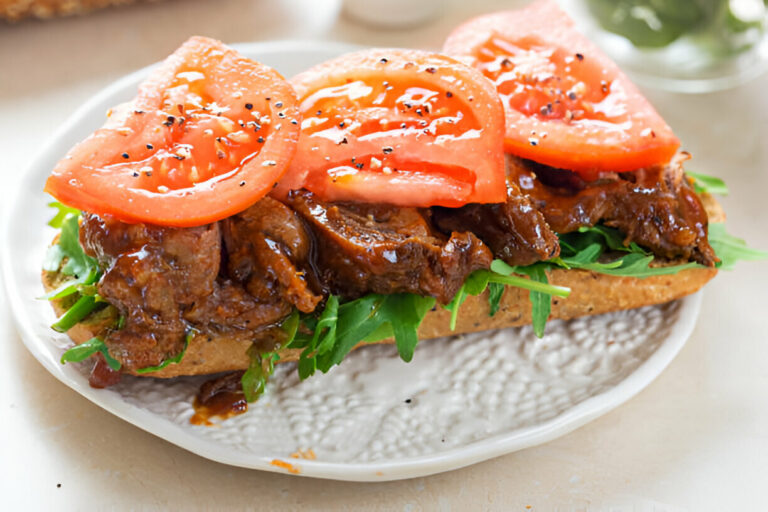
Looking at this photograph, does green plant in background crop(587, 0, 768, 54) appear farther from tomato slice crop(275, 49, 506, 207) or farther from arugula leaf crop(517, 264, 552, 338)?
arugula leaf crop(517, 264, 552, 338)

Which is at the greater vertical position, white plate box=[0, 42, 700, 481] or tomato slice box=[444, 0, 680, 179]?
tomato slice box=[444, 0, 680, 179]

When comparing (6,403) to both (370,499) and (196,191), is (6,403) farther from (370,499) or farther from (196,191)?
(370,499)

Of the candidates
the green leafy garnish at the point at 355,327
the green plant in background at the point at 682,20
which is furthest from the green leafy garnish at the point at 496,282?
the green plant in background at the point at 682,20

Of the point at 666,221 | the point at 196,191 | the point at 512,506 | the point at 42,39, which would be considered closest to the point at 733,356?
the point at 666,221

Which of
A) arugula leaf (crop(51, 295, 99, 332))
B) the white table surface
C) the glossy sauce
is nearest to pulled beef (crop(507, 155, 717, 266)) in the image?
the white table surface

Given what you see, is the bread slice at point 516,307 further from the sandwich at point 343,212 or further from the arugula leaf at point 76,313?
the arugula leaf at point 76,313

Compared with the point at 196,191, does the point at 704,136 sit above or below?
below
